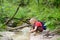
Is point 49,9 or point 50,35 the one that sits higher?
point 49,9

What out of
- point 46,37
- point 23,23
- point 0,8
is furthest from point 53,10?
point 23,23

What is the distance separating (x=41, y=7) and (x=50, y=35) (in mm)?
3070

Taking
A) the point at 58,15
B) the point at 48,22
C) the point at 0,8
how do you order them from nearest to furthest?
1. the point at 58,15
2. the point at 48,22
3. the point at 0,8

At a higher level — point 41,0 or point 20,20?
point 41,0

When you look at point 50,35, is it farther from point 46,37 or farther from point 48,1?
point 48,1

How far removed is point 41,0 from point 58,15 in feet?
1.53

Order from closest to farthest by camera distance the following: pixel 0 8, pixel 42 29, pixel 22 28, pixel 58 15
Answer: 1. pixel 58 15
2. pixel 42 29
3. pixel 0 8
4. pixel 22 28

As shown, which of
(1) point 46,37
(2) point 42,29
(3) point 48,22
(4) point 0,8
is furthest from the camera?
(4) point 0,8

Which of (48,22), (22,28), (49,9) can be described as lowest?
(22,28)

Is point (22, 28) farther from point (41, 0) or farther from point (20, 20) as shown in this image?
point (41, 0)

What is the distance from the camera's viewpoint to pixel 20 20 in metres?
10.6

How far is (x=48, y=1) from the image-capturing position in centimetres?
362

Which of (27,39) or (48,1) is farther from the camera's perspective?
(27,39)

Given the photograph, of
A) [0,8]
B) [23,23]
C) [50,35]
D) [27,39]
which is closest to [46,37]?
[50,35]
